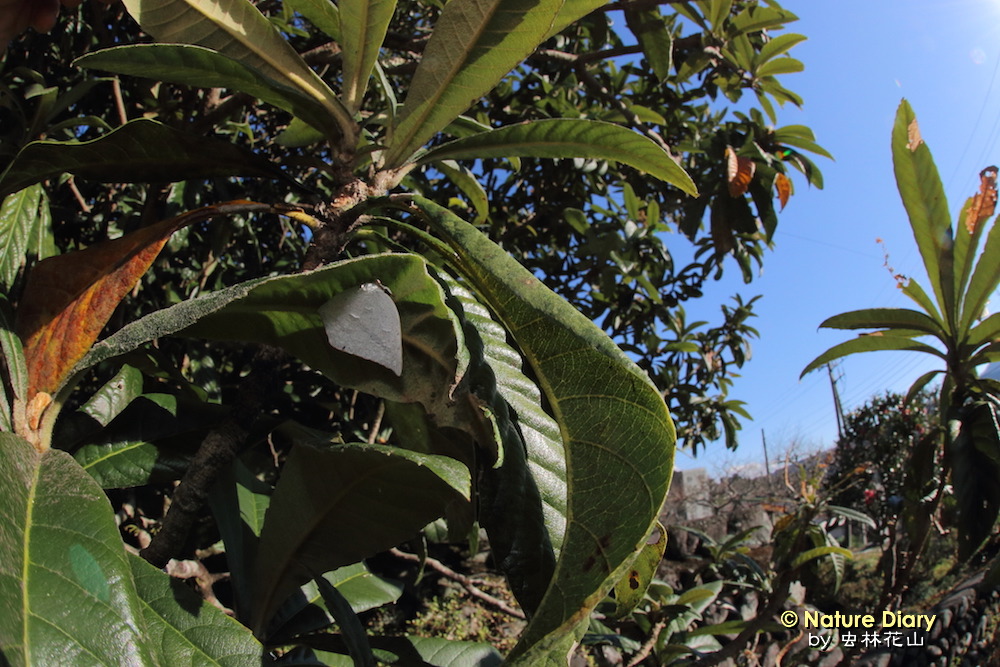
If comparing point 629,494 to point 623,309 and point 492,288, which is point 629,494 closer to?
A: point 492,288

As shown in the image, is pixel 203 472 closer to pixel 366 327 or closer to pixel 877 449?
pixel 366 327

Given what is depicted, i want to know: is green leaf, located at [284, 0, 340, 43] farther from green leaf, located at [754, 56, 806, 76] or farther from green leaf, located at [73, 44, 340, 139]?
green leaf, located at [754, 56, 806, 76]

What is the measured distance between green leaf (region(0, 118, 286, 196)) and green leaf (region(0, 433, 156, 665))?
37 centimetres

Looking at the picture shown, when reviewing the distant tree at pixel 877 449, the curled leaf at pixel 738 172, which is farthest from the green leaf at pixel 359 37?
the distant tree at pixel 877 449

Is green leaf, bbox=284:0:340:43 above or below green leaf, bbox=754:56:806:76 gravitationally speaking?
below

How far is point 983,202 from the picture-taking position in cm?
196

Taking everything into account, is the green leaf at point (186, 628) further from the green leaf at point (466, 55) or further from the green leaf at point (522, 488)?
the green leaf at point (466, 55)

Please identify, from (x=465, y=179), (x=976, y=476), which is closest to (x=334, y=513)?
(x=465, y=179)

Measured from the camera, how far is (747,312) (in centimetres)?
486

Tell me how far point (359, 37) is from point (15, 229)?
2.80 ft

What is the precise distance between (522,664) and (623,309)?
3258 mm

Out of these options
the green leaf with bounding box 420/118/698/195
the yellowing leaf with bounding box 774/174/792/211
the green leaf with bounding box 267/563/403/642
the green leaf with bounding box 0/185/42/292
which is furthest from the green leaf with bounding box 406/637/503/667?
the yellowing leaf with bounding box 774/174/792/211

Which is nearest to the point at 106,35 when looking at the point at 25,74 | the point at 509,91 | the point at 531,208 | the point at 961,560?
the point at 25,74

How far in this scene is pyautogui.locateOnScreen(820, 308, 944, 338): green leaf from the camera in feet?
6.72
